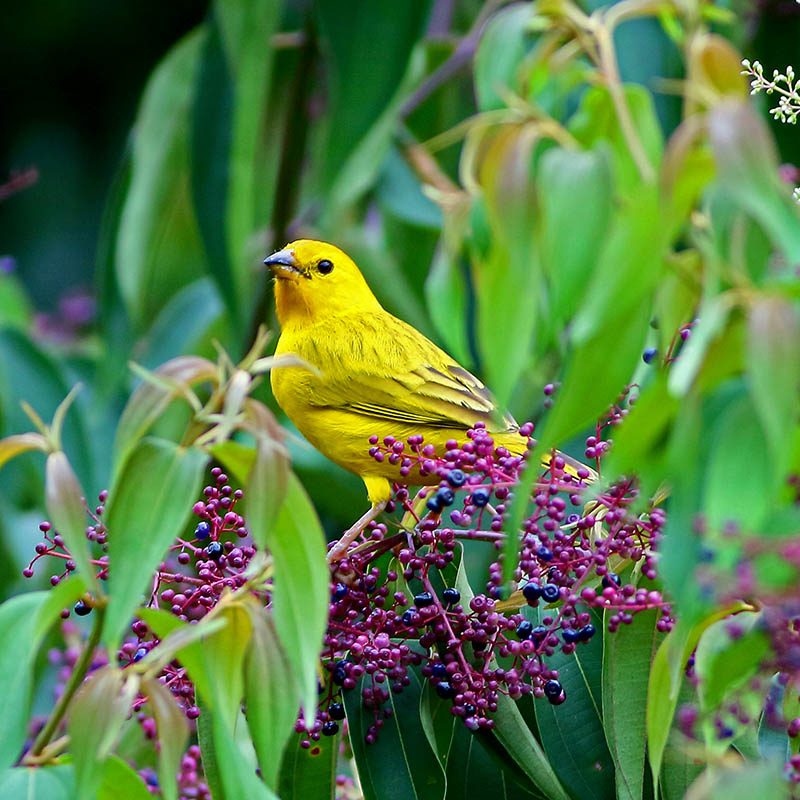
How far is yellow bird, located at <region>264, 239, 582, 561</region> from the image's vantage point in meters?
2.86

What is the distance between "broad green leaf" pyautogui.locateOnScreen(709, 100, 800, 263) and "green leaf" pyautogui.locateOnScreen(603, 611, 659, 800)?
905 mm

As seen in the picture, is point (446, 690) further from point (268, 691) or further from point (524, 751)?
point (268, 691)

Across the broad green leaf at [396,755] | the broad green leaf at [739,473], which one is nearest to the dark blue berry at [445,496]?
the broad green leaf at [396,755]

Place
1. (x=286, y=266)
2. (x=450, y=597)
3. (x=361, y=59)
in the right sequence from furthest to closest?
1. (x=361, y=59)
2. (x=286, y=266)
3. (x=450, y=597)

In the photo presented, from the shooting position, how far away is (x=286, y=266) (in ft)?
11.5

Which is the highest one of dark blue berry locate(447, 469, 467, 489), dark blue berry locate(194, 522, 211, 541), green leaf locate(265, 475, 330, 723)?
green leaf locate(265, 475, 330, 723)

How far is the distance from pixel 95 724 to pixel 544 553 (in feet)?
2.42

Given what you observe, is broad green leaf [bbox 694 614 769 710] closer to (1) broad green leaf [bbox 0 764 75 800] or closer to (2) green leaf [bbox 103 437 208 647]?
(2) green leaf [bbox 103 437 208 647]

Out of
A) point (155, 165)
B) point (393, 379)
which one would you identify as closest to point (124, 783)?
point (393, 379)

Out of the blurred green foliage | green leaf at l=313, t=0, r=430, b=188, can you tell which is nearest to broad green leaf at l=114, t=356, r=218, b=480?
the blurred green foliage

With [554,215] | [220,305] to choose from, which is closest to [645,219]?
[554,215]

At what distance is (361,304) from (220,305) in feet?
4.50

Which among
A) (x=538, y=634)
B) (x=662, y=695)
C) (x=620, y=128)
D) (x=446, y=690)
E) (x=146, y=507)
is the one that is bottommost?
(x=446, y=690)

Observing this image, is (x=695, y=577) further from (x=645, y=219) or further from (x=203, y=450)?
(x=203, y=450)
